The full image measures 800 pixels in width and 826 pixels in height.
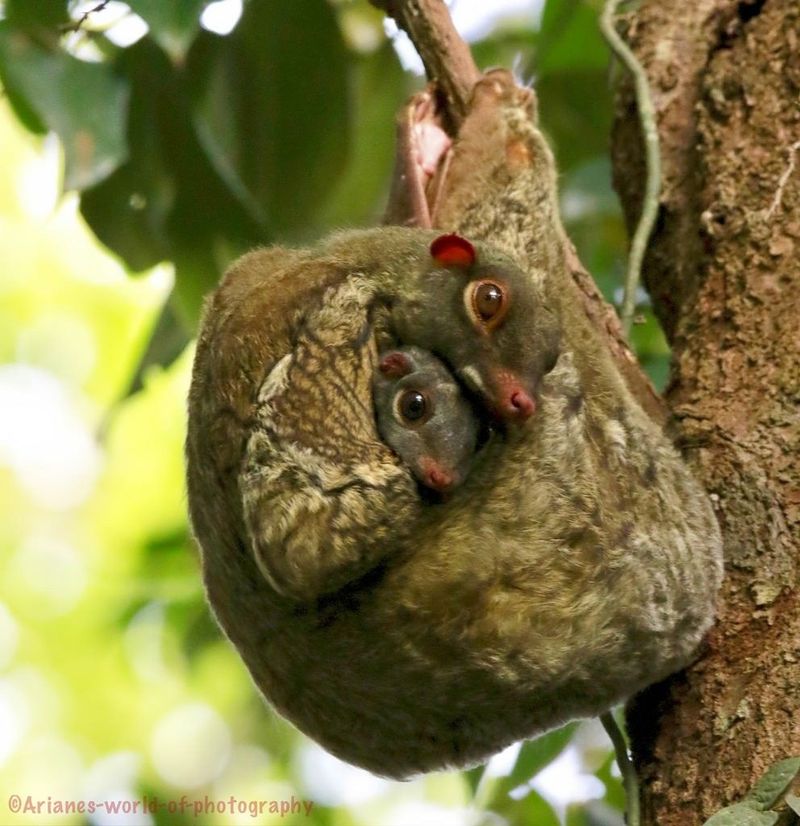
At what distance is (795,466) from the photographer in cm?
260

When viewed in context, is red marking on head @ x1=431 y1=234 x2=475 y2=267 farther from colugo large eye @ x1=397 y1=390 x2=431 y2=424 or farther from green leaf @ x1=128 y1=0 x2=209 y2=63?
green leaf @ x1=128 y1=0 x2=209 y2=63

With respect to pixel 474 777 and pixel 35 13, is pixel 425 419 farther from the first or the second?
pixel 35 13

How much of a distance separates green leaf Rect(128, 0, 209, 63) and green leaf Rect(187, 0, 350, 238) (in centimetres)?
72

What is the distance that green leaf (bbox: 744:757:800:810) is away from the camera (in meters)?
2.16

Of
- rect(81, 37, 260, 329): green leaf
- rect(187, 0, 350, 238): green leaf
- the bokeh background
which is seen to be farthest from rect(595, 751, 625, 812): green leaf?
rect(187, 0, 350, 238): green leaf

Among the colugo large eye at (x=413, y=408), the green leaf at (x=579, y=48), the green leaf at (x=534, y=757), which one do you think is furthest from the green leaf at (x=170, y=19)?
the green leaf at (x=534, y=757)

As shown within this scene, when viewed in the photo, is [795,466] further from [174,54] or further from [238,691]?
[238,691]

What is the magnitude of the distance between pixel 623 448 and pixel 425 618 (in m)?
0.60

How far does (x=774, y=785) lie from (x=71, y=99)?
2.33 m

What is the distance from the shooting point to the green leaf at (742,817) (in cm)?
213

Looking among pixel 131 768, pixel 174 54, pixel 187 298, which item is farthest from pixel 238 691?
pixel 174 54

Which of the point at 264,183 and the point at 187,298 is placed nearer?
the point at 187,298

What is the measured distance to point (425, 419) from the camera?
92.9 inches

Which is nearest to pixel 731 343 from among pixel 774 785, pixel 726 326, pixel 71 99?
pixel 726 326
